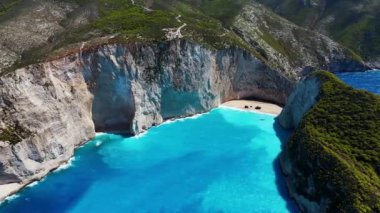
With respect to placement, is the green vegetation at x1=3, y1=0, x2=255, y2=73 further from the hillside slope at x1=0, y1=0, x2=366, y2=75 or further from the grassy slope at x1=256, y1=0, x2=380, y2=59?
the grassy slope at x1=256, y1=0, x2=380, y2=59

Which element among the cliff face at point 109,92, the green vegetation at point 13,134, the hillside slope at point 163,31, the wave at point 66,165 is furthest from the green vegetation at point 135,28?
the wave at point 66,165

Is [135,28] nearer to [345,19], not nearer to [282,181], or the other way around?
[282,181]

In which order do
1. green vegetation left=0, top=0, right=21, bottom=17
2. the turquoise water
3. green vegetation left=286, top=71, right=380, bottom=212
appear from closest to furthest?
1. green vegetation left=286, top=71, right=380, bottom=212
2. the turquoise water
3. green vegetation left=0, top=0, right=21, bottom=17

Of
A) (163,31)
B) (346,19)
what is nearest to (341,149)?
(163,31)

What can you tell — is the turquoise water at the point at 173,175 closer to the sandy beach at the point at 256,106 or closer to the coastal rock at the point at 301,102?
the coastal rock at the point at 301,102

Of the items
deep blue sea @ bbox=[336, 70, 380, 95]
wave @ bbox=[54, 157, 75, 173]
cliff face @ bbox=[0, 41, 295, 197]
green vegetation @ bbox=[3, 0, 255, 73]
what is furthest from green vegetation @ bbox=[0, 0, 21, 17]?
deep blue sea @ bbox=[336, 70, 380, 95]

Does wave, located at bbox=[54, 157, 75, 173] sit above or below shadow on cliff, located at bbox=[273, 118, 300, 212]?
above
